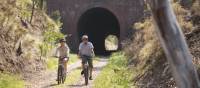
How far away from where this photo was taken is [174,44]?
8594mm

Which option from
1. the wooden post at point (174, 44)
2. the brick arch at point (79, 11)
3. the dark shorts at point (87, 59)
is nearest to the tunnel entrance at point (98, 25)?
the brick arch at point (79, 11)

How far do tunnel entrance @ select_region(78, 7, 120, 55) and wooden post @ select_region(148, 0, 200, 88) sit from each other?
107 feet

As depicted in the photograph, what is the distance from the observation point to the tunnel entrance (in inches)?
1711

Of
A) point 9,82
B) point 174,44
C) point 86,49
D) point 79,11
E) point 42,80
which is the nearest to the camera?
point 174,44

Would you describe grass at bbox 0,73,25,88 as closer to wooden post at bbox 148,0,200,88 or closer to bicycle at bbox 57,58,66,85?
bicycle at bbox 57,58,66,85

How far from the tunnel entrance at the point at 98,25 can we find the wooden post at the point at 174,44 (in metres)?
32.5

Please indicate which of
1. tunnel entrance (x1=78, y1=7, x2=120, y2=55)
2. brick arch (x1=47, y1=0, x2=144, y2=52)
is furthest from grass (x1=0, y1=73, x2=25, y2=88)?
tunnel entrance (x1=78, y1=7, x2=120, y2=55)

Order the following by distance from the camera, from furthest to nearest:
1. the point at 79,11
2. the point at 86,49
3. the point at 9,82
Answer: the point at 79,11 → the point at 86,49 → the point at 9,82

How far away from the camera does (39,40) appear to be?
2764cm

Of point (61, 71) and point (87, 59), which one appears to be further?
point (87, 59)

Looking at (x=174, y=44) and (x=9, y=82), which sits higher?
(x=174, y=44)

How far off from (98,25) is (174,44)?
40.6 m

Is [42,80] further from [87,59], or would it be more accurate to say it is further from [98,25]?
[98,25]

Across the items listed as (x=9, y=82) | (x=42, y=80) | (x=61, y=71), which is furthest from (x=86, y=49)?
(x=9, y=82)
